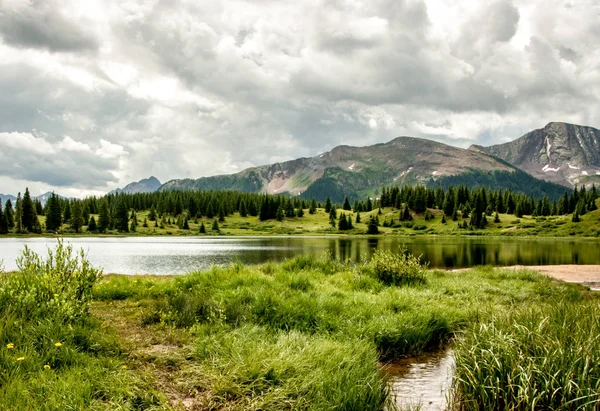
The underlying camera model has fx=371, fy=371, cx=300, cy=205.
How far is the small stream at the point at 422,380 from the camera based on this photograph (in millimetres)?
8129

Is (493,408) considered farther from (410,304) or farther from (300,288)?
(300,288)

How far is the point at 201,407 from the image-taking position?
676cm

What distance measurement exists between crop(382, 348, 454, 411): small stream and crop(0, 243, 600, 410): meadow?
0.43 metres

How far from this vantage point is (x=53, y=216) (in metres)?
172

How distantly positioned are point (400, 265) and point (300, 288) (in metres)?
7.21

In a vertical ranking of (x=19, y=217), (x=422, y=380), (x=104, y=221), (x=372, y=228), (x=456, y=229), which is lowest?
(x=456, y=229)

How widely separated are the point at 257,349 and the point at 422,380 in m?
4.36

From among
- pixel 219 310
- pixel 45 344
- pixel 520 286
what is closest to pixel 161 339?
pixel 219 310

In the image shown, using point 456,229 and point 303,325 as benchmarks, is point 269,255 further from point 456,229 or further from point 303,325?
point 456,229

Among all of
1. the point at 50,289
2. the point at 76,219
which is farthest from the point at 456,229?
the point at 50,289

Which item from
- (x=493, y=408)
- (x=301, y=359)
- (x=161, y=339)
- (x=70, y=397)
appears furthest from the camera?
(x=161, y=339)

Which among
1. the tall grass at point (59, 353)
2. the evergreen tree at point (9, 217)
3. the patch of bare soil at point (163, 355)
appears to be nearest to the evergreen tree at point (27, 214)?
the evergreen tree at point (9, 217)

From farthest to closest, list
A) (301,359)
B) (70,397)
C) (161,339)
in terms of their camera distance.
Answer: (161,339) < (301,359) < (70,397)

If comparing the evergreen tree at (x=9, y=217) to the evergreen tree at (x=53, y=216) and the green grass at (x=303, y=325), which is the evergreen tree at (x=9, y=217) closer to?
the evergreen tree at (x=53, y=216)
